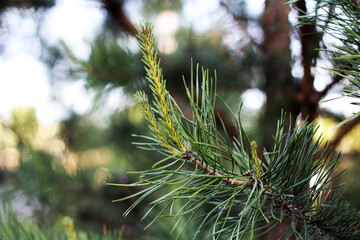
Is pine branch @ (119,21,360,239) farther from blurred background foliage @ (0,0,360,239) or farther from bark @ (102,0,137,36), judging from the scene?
bark @ (102,0,137,36)

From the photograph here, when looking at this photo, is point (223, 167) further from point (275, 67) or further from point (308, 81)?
point (275, 67)

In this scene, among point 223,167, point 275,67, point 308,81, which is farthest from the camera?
point 275,67

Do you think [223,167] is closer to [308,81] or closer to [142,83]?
[308,81]

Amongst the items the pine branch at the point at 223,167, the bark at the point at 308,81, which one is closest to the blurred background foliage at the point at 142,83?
the bark at the point at 308,81

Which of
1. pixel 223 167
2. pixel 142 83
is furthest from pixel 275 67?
pixel 223 167

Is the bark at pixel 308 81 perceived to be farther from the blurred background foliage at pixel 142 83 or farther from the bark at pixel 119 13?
the bark at pixel 119 13

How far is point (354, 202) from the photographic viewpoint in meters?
0.71

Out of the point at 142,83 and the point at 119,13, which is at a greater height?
the point at 119,13

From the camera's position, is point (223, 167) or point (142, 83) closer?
point (223, 167)

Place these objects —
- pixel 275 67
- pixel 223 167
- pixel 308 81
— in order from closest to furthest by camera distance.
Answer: pixel 223 167 → pixel 308 81 → pixel 275 67

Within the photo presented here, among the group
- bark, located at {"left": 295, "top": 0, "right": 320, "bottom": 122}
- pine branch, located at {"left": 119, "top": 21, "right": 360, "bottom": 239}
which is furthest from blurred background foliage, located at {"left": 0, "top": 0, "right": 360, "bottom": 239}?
pine branch, located at {"left": 119, "top": 21, "right": 360, "bottom": 239}

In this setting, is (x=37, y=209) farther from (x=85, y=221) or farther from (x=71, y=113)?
(x=71, y=113)

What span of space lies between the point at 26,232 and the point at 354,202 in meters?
0.67

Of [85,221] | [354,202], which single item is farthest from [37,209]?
[354,202]
